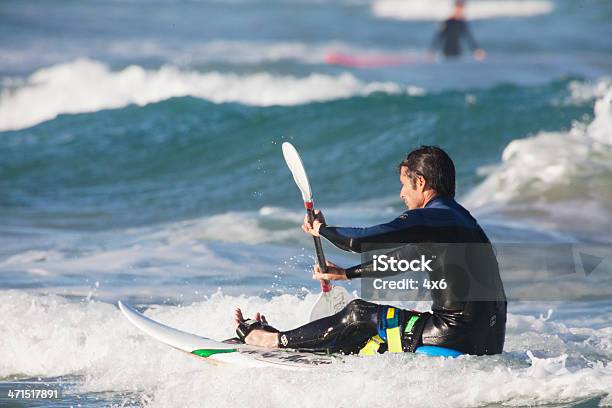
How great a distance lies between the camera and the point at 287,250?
951 cm

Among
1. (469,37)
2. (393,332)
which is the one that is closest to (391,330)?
(393,332)

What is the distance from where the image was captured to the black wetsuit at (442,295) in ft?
16.6

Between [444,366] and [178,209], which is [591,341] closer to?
[444,366]

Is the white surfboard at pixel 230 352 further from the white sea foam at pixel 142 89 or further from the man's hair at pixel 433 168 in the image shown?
the white sea foam at pixel 142 89

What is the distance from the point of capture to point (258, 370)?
542cm

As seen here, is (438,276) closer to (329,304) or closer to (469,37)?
(329,304)

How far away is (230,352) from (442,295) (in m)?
1.20

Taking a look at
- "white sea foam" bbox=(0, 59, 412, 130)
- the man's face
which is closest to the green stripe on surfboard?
the man's face

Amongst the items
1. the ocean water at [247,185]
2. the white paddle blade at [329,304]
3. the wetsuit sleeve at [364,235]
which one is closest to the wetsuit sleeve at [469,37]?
the ocean water at [247,185]

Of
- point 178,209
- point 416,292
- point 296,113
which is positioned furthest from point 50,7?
point 416,292

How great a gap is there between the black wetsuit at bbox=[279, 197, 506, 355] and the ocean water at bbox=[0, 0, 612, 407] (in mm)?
124

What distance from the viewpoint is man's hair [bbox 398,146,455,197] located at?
17.1ft

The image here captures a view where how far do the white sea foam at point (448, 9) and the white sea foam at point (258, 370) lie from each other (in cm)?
3305

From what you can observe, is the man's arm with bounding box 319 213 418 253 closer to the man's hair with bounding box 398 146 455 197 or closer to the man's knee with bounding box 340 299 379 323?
the man's hair with bounding box 398 146 455 197
